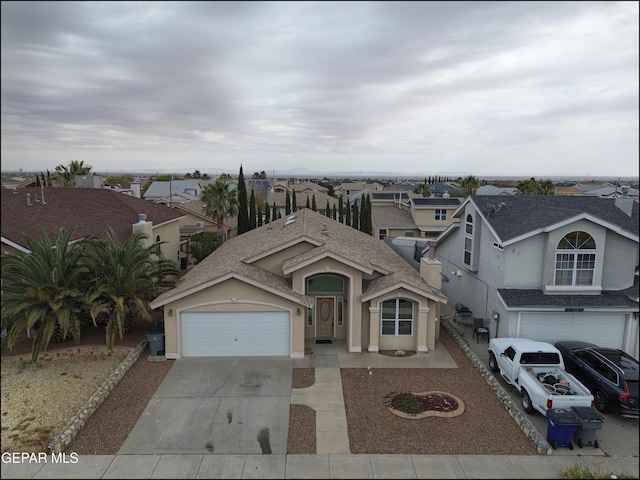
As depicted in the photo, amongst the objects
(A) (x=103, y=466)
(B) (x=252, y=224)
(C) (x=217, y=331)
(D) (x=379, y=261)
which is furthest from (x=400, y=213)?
(A) (x=103, y=466)

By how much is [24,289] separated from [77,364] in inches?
128

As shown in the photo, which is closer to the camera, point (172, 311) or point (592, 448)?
point (592, 448)

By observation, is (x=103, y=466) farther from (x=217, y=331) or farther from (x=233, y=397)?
(x=217, y=331)

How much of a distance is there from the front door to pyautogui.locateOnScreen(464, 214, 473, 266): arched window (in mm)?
7218

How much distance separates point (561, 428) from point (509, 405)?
1760mm

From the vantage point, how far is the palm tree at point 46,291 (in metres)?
A: 12.5

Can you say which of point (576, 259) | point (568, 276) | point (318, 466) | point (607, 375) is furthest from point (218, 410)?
point (576, 259)

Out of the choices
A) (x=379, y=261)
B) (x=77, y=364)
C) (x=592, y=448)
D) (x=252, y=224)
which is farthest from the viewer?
(x=252, y=224)

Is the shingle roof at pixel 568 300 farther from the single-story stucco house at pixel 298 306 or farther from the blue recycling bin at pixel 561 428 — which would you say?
the blue recycling bin at pixel 561 428

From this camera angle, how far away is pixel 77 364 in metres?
14.1

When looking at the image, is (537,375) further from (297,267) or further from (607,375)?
(297,267)

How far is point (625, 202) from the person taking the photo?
671 inches

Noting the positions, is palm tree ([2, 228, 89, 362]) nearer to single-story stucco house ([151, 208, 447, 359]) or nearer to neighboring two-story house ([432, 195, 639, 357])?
single-story stucco house ([151, 208, 447, 359])

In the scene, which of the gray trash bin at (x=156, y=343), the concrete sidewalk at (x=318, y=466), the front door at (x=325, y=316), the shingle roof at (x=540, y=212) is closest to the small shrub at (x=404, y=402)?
the concrete sidewalk at (x=318, y=466)
